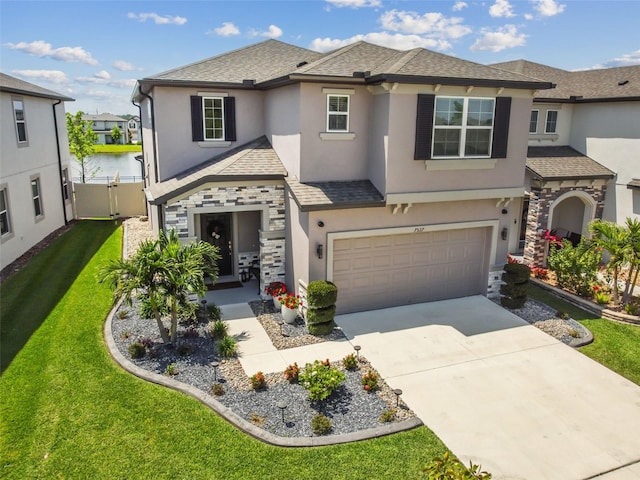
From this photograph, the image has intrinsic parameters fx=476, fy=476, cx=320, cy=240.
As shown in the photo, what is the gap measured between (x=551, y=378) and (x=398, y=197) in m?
5.40

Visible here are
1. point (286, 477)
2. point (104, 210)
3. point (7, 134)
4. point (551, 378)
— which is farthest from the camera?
point (104, 210)

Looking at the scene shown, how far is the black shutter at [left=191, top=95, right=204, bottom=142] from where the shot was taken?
14.6 meters

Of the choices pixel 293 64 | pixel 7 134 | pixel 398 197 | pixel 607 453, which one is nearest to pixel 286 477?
pixel 607 453

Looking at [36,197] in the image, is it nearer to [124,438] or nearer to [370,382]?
[124,438]

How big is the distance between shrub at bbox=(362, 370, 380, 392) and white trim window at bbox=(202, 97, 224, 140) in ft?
30.0

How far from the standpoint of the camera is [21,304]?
13.0 meters

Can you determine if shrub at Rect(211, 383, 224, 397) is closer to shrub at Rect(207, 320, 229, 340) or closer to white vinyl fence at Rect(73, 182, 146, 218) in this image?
shrub at Rect(207, 320, 229, 340)

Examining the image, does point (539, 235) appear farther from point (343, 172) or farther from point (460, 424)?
point (460, 424)

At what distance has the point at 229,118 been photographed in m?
14.9

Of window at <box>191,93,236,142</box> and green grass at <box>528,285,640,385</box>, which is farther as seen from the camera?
window at <box>191,93,236,142</box>

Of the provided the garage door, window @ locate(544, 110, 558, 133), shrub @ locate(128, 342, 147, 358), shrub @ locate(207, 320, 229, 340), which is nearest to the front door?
shrub @ locate(207, 320, 229, 340)

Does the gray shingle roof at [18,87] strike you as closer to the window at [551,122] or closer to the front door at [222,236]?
the front door at [222,236]

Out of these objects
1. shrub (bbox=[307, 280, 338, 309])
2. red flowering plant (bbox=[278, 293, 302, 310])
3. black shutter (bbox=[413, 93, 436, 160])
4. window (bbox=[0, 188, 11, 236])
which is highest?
black shutter (bbox=[413, 93, 436, 160])

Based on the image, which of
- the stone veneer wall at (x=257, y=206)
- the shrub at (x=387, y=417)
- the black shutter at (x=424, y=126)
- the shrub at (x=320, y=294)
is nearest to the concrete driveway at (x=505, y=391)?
the shrub at (x=387, y=417)
